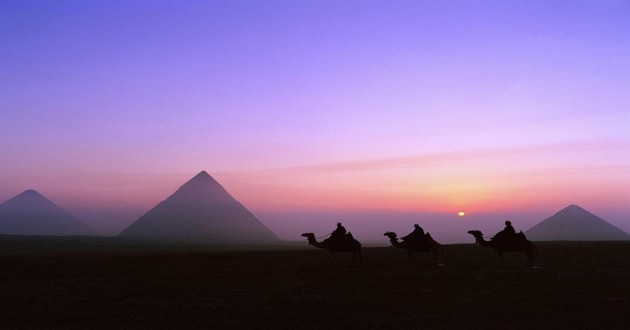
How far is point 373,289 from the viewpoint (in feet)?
51.6

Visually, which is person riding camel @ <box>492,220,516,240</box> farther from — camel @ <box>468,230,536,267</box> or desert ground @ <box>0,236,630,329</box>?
desert ground @ <box>0,236,630,329</box>

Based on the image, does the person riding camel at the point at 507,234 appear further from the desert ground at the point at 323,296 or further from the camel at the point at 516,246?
the desert ground at the point at 323,296

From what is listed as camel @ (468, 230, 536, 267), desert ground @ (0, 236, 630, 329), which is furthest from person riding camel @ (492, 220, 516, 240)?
desert ground @ (0, 236, 630, 329)

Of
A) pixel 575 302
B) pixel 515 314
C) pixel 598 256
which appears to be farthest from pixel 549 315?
pixel 598 256

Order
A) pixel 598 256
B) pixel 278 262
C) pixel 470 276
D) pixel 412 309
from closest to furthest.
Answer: pixel 412 309 → pixel 470 276 → pixel 278 262 → pixel 598 256

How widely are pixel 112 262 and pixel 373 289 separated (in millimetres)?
13993

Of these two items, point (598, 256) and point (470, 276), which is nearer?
point (470, 276)

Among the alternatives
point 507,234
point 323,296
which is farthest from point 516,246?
point 323,296

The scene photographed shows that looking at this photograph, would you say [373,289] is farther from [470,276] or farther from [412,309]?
[470,276]

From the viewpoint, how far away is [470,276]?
18.0m

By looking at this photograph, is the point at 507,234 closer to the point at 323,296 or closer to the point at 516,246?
the point at 516,246

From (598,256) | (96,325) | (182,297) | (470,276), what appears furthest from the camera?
(598,256)

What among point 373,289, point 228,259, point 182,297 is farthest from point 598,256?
point 182,297

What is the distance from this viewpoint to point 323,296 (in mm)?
14727
